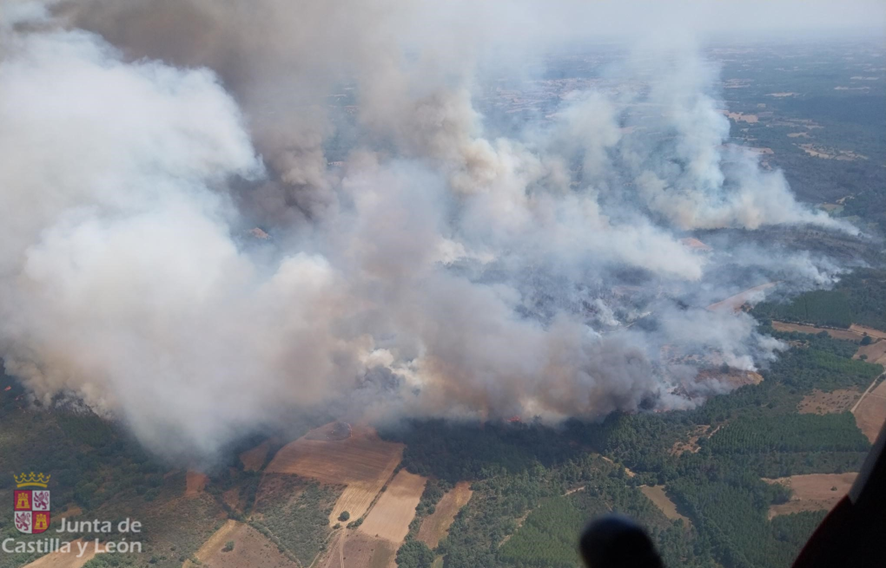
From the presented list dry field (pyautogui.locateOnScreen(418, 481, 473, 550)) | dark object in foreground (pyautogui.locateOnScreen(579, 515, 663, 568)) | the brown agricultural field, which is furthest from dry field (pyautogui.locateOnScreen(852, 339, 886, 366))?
dark object in foreground (pyautogui.locateOnScreen(579, 515, 663, 568))

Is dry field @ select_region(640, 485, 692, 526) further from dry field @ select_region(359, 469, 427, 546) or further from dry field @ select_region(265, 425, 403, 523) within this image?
dry field @ select_region(265, 425, 403, 523)

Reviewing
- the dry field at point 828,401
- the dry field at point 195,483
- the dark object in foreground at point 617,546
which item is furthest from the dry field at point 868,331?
the dark object in foreground at point 617,546

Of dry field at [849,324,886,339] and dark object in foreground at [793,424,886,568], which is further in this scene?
dry field at [849,324,886,339]

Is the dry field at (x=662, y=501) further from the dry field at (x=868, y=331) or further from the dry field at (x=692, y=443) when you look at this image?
the dry field at (x=868, y=331)

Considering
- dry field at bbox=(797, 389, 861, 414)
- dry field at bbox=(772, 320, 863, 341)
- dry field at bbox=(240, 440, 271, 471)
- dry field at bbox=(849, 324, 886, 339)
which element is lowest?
dry field at bbox=(240, 440, 271, 471)

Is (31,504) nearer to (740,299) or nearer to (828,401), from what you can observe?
(828,401)

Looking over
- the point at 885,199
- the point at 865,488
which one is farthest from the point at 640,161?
the point at 865,488
